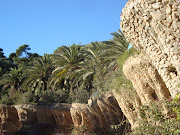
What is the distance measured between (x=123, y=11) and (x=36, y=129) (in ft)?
48.1

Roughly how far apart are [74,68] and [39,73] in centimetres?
414

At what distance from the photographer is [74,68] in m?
21.3

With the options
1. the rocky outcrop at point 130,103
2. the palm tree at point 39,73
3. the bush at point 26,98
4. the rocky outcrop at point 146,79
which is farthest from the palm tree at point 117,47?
the bush at point 26,98

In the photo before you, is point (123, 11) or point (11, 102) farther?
point (11, 102)

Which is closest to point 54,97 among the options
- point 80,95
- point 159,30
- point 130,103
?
point 80,95

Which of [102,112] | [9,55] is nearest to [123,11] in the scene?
[102,112]

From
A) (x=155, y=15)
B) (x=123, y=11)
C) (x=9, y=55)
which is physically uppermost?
(x=9, y=55)

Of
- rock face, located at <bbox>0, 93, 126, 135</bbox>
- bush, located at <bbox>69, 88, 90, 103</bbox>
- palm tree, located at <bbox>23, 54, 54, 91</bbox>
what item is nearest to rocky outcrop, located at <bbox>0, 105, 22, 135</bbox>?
rock face, located at <bbox>0, 93, 126, 135</bbox>

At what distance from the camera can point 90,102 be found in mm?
15469

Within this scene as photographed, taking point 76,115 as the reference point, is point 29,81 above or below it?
above

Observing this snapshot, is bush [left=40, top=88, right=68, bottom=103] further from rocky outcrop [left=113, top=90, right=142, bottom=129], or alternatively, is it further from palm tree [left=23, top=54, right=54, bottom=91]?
rocky outcrop [left=113, top=90, right=142, bottom=129]

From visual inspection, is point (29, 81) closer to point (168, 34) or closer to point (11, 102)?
point (11, 102)

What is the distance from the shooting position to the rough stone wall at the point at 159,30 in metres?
6.28

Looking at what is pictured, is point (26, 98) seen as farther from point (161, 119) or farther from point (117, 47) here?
point (161, 119)
